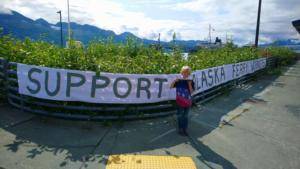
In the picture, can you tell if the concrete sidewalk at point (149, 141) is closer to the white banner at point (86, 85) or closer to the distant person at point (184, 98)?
the distant person at point (184, 98)

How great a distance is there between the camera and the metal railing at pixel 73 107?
6.20 metres

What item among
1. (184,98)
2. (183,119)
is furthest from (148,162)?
(184,98)

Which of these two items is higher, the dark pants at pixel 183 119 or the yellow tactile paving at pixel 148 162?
the dark pants at pixel 183 119

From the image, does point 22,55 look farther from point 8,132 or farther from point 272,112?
point 272,112

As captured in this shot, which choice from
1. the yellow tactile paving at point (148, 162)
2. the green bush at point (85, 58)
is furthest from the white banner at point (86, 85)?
the yellow tactile paving at point (148, 162)

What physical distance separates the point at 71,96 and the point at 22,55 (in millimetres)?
2006

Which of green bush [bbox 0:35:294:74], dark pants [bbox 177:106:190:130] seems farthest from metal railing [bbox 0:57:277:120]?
dark pants [bbox 177:106:190:130]

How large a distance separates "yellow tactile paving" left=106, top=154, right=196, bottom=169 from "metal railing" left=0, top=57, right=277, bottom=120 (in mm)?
1693

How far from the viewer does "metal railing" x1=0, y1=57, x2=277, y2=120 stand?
620 centimetres

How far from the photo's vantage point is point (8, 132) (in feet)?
17.8

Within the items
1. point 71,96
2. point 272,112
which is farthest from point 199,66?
point 71,96

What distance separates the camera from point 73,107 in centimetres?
611

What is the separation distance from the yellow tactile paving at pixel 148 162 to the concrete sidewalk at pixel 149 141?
0.51ft

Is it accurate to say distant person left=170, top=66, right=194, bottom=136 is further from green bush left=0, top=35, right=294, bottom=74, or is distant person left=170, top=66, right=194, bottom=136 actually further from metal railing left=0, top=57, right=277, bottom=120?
green bush left=0, top=35, right=294, bottom=74
